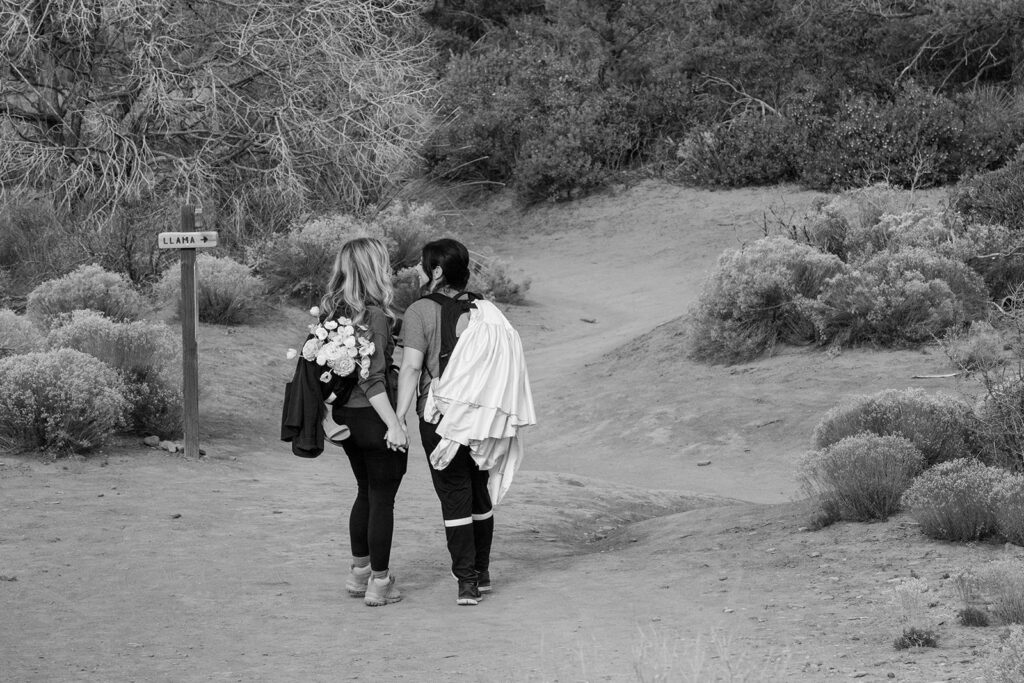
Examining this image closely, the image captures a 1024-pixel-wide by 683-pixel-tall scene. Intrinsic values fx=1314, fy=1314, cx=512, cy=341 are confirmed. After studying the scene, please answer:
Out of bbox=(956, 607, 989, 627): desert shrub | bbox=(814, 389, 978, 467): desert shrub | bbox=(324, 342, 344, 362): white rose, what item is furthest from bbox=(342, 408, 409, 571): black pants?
→ bbox=(814, 389, 978, 467): desert shrub

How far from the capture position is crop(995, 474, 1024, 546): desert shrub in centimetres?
551

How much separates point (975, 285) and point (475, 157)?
14.8 m

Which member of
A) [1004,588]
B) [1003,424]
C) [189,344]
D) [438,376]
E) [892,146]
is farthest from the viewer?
[892,146]

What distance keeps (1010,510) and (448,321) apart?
2506mm

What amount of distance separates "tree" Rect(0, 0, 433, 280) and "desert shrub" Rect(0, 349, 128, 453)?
26.7 feet

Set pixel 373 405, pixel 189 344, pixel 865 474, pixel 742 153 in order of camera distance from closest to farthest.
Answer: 1. pixel 373 405
2. pixel 865 474
3. pixel 189 344
4. pixel 742 153

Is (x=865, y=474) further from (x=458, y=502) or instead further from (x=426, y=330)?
(x=426, y=330)

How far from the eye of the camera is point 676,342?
1356 centimetres

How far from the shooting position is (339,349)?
214 inches

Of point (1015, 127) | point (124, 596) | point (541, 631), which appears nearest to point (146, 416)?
point (124, 596)

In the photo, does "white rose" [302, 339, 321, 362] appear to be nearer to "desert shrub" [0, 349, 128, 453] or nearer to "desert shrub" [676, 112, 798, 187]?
"desert shrub" [0, 349, 128, 453]

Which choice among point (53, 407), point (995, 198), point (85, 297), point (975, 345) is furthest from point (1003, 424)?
point (85, 297)

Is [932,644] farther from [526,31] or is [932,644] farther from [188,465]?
[526,31]

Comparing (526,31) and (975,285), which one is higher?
(526,31)
